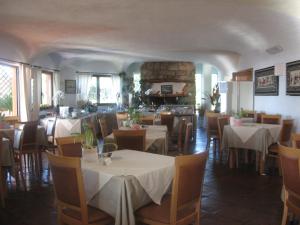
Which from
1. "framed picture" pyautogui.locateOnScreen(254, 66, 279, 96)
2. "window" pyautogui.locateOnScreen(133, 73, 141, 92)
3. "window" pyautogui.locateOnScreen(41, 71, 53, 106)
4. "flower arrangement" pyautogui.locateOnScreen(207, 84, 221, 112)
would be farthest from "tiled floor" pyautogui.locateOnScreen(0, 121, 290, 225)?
"window" pyautogui.locateOnScreen(133, 73, 141, 92)

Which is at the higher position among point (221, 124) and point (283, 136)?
point (221, 124)

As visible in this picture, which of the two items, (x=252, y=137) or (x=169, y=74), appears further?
(x=169, y=74)

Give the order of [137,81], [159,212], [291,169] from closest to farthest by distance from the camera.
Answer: [159,212], [291,169], [137,81]

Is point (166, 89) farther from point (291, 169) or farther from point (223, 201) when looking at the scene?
point (291, 169)

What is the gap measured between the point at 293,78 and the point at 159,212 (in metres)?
5.18

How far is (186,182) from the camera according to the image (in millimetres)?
2414

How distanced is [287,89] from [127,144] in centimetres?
427

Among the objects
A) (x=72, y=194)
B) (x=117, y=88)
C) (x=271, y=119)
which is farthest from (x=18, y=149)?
(x=117, y=88)

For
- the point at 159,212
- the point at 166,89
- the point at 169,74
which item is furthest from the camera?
the point at 166,89

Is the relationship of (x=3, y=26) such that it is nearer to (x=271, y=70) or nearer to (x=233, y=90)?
(x=271, y=70)

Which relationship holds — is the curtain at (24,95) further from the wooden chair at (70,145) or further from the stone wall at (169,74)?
the stone wall at (169,74)

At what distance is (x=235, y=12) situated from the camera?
4820 mm

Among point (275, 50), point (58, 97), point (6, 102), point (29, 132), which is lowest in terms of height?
point (29, 132)

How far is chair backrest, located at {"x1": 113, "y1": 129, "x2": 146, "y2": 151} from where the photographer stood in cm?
421
